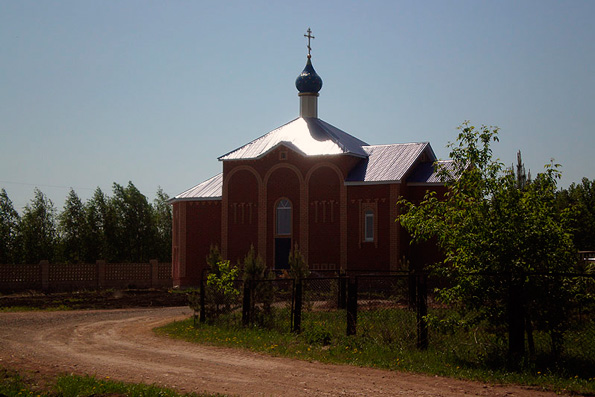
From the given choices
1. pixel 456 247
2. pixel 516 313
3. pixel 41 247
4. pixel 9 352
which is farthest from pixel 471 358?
pixel 41 247

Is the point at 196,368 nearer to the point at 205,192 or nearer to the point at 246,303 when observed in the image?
the point at 246,303

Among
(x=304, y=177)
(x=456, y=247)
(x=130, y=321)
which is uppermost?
(x=304, y=177)

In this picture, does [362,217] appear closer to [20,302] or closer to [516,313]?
[20,302]

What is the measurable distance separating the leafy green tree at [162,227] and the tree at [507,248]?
46300 millimetres

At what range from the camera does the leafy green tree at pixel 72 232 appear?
54.3 meters

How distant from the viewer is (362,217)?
30984 millimetres

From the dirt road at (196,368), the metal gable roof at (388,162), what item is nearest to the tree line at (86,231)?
the metal gable roof at (388,162)

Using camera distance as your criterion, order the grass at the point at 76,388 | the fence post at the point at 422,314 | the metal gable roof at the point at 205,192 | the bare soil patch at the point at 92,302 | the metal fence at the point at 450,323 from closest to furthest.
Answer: the grass at the point at 76,388
the metal fence at the point at 450,323
the fence post at the point at 422,314
the bare soil patch at the point at 92,302
the metal gable roof at the point at 205,192

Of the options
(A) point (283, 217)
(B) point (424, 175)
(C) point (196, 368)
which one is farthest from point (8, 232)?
(C) point (196, 368)

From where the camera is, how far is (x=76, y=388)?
888 cm

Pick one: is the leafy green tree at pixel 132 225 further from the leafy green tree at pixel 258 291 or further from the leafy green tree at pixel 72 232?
the leafy green tree at pixel 258 291

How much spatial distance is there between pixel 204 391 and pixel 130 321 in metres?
11.0

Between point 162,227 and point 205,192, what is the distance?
91.5ft

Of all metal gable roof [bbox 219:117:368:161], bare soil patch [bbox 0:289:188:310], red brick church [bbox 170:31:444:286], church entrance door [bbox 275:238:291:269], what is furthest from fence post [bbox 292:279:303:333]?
church entrance door [bbox 275:238:291:269]
